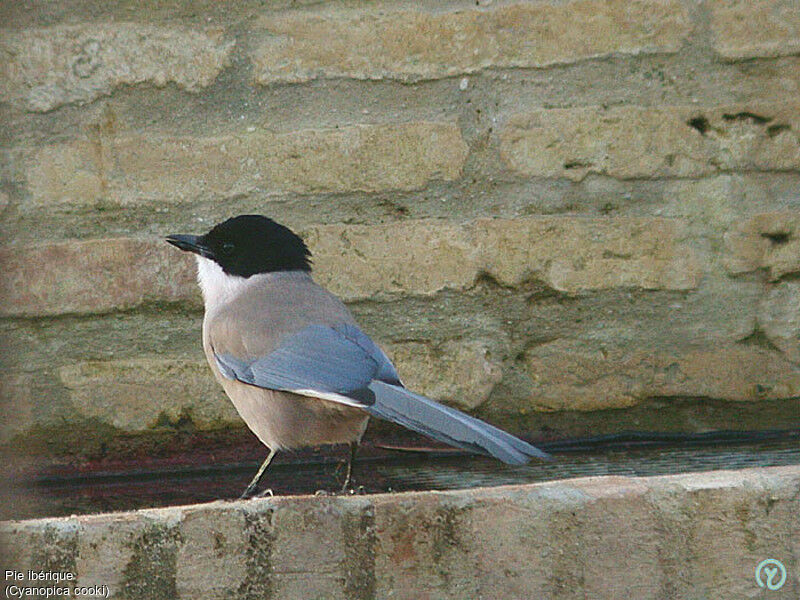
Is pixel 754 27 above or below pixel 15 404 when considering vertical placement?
above

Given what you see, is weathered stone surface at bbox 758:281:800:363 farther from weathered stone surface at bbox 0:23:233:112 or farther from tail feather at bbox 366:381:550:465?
weathered stone surface at bbox 0:23:233:112

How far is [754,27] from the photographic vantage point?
358 cm

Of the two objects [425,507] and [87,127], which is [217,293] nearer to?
[87,127]

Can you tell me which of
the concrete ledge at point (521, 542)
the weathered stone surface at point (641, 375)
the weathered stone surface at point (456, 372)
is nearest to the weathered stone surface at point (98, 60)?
the weathered stone surface at point (456, 372)

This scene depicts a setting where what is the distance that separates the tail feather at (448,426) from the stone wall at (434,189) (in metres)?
0.99

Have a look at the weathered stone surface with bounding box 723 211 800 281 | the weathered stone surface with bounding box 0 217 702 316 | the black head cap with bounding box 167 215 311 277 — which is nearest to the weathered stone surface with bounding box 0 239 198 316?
the weathered stone surface with bounding box 0 217 702 316

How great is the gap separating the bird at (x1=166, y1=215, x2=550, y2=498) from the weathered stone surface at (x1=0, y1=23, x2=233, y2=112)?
21.5 inches

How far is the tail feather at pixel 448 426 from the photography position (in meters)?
2.38

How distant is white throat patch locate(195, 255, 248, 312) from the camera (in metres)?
3.39

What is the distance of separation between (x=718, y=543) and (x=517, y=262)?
136 cm

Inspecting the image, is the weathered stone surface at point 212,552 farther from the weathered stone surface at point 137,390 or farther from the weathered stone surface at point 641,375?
the weathered stone surface at point 641,375

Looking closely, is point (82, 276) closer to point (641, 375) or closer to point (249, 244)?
point (249, 244)

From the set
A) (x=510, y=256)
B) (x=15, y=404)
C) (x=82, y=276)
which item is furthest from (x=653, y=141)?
(x=15, y=404)

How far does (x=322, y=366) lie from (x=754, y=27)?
1.73 meters
